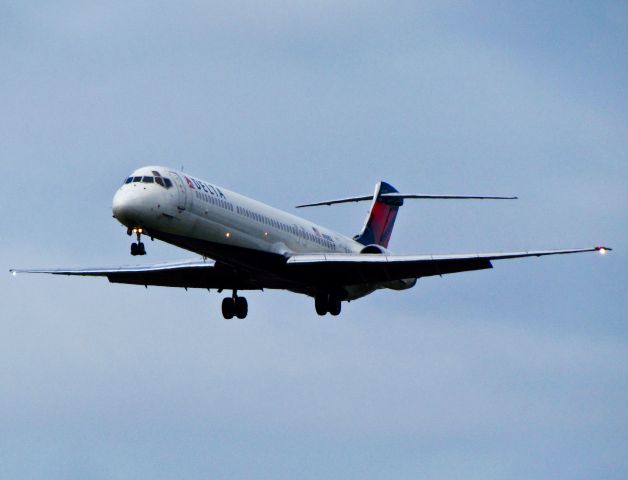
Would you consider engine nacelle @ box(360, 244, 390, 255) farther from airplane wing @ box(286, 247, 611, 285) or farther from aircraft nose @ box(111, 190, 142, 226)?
aircraft nose @ box(111, 190, 142, 226)

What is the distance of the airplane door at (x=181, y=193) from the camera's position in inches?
1906

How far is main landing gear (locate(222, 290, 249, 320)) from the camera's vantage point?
180 ft

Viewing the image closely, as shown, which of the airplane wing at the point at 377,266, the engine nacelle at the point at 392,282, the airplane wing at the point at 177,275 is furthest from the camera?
the engine nacelle at the point at 392,282

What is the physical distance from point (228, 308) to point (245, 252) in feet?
15.7

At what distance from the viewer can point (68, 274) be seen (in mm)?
56094

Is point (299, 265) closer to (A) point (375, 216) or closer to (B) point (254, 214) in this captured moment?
(B) point (254, 214)

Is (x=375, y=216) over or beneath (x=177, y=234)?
over

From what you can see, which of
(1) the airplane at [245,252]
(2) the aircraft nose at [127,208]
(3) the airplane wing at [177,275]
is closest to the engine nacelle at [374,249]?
(1) the airplane at [245,252]

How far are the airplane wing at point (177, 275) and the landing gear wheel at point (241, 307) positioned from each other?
816 millimetres

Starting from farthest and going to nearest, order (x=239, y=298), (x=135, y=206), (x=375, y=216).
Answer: (x=375, y=216) < (x=239, y=298) < (x=135, y=206)

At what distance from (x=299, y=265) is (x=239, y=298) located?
12.8 feet

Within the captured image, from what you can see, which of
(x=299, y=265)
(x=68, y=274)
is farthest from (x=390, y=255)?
(x=68, y=274)

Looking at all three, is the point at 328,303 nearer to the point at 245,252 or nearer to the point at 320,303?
the point at 320,303

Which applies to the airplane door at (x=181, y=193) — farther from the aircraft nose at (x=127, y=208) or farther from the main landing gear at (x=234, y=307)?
the main landing gear at (x=234, y=307)
